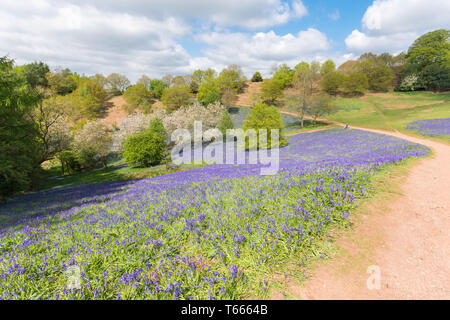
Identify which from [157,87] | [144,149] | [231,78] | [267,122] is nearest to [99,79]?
[157,87]

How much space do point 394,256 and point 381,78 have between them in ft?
306

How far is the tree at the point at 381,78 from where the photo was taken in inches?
2766

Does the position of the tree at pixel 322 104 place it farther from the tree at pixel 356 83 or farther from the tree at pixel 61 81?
the tree at pixel 61 81

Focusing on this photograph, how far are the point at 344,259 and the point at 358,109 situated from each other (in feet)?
220

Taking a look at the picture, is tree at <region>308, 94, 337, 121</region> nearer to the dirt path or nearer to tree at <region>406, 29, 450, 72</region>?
the dirt path

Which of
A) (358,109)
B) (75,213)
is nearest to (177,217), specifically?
(75,213)

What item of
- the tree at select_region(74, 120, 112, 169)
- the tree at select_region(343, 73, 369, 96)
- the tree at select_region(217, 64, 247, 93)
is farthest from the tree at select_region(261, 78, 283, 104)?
the tree at select_region(74, 120, 112, 169)

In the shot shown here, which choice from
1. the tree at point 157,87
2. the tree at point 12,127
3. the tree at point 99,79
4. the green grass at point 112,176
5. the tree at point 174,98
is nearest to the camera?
the tree at point 12,127

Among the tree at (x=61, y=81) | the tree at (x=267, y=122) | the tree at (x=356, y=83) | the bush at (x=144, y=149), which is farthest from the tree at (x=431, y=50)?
the tree at (x=61, y=81)

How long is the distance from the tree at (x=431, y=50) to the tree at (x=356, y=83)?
17853 millimetres

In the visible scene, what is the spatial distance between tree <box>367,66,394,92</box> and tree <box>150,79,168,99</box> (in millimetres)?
88295

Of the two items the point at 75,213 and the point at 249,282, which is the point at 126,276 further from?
the point at 75,213

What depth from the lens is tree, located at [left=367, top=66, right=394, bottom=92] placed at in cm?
7025

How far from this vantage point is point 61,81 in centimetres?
8000
